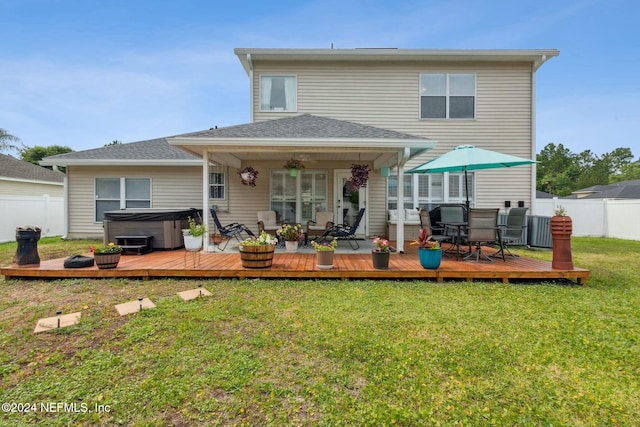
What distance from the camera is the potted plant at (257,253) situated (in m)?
4.90

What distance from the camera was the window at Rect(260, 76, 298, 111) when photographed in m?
9.33

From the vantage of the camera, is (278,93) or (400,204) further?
(278,93)

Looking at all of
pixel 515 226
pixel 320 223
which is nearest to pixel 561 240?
pixel 515 226

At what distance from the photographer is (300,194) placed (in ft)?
30.1

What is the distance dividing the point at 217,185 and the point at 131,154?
9.08 ft

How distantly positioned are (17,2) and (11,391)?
1257 cm

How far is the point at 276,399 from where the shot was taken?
2.04m

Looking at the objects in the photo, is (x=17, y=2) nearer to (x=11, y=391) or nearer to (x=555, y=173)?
(x=11, y=391)

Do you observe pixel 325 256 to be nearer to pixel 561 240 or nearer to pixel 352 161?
pixel 561 240

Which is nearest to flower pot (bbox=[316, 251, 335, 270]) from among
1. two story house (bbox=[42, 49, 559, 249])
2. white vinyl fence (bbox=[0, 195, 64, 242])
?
two story house (bbox=[42, 49, 559, 249])

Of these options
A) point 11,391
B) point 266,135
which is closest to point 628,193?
point 266,135

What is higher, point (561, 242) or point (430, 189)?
point (430, 189)

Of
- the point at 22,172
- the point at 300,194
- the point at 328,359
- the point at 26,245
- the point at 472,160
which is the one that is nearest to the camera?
the point at 328,359

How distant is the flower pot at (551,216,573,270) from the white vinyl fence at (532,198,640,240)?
25.6 ft
